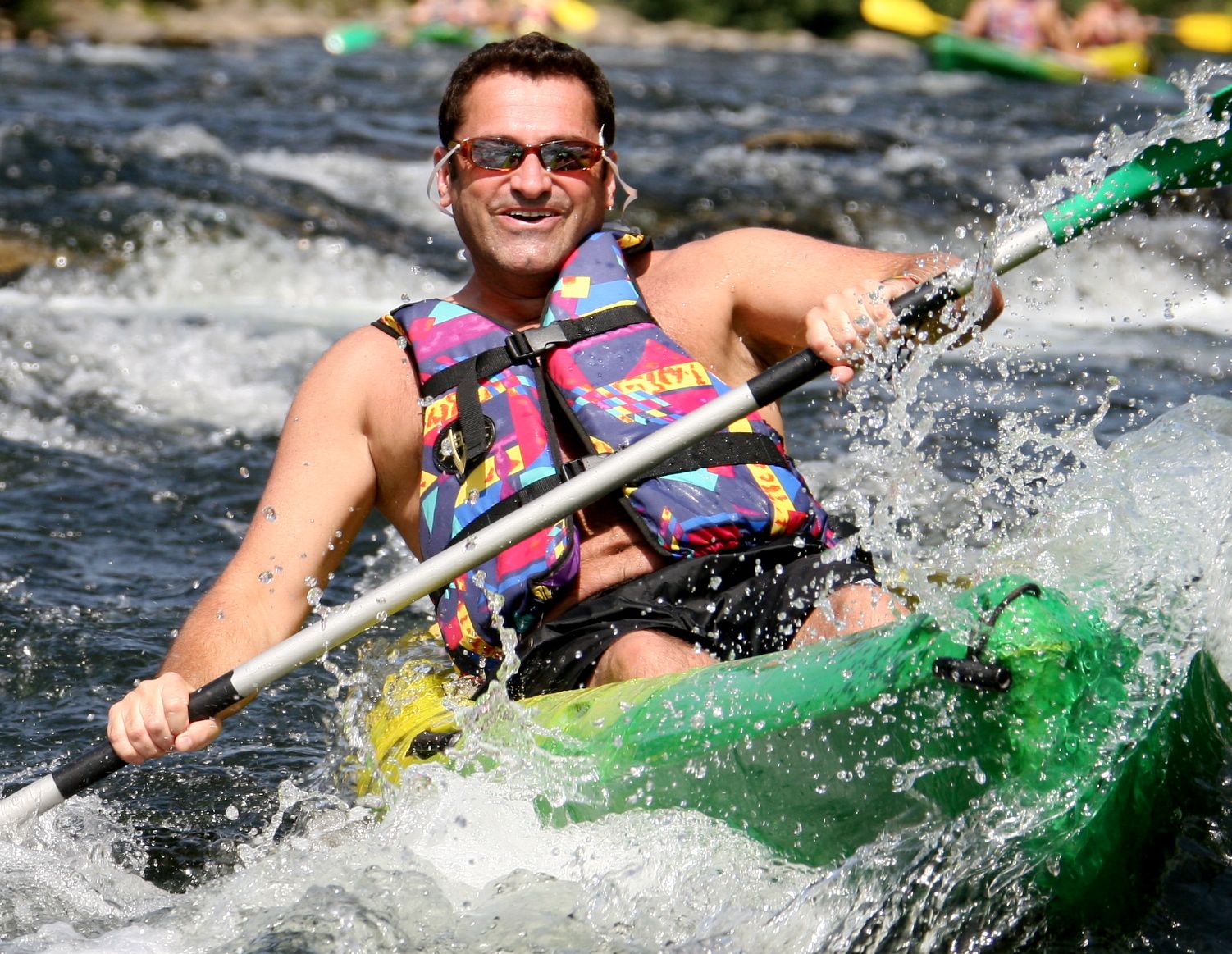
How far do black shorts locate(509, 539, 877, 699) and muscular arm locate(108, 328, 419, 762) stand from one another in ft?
1.47

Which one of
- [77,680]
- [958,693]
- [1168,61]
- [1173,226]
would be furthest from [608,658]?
[1168,61]

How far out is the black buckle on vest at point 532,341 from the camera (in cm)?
291

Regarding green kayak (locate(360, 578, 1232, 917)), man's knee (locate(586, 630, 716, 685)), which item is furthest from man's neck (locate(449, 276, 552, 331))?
green kayak (locate(360, 578, 1232, 917))

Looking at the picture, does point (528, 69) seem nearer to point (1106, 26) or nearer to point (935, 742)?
point (935, 742)

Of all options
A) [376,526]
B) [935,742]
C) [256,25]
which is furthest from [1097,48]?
[935,742]

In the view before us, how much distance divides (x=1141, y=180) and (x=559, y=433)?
1143 millimetres

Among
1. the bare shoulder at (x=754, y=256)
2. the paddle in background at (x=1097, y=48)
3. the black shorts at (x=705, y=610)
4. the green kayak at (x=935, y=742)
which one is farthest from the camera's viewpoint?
the paddle in background at (x=1097, y=48)

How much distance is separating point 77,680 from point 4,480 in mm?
1478

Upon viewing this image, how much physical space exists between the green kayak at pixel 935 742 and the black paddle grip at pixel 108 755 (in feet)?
1.81

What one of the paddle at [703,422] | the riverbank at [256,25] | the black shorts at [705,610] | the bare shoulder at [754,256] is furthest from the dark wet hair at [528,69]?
the riverbank at [256,25]

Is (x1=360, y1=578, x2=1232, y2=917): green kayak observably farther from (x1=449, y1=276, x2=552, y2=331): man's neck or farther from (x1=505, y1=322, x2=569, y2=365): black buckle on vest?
(x1=449, y1=276, x2=552, y2=331): man's neck

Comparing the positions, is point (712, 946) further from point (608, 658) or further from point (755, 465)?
point (755, 465)

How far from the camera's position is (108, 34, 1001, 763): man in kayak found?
2.67 meters

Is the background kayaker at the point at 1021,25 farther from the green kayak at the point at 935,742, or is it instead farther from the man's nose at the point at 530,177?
the green kayak at the point at 935,742
